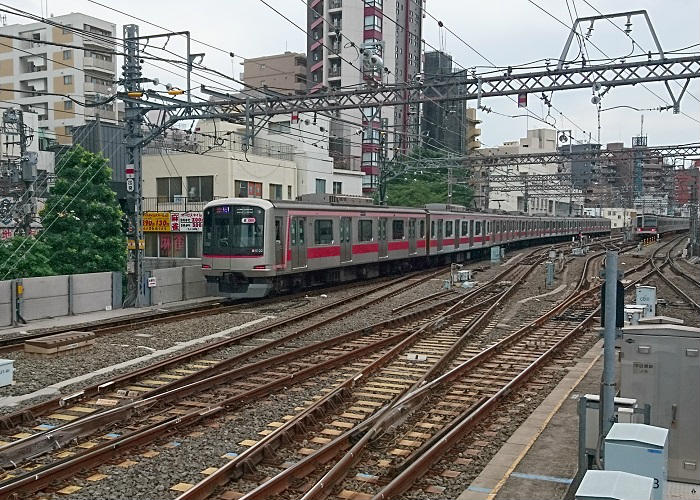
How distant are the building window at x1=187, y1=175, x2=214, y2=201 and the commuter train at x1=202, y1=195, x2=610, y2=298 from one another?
9.60 m

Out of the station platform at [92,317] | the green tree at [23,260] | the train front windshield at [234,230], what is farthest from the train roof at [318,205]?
the green tree at [23,260]

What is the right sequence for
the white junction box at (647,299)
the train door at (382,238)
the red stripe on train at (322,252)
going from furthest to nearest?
the train door at (382,238), the red stripe on train at (322,252), the white junction box at (647,299)

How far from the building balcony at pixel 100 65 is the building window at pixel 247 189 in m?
26.4

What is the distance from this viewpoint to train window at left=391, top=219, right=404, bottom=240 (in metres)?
26.4

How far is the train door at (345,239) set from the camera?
883 inches

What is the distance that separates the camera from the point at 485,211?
40625 mm

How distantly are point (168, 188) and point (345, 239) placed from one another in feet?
46.0

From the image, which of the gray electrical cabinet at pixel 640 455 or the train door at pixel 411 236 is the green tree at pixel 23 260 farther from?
the gray electrical cabinet at pixel 640 455

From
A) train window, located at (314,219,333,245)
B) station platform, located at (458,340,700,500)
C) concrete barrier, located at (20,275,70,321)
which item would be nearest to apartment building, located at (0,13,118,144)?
train window, located at (314,219,333,245)

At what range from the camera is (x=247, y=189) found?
1278 inches

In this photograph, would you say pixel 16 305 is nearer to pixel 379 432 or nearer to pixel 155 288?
pixel 155 288

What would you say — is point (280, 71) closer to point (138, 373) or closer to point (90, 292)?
point (90, 292)

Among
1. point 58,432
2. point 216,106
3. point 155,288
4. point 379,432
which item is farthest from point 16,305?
point 379,432

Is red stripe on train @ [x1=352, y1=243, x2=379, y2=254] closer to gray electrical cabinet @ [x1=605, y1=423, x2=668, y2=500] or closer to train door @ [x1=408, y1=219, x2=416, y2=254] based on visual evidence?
train door @ [x1=408, y1=219, x2=416, y2=254]
